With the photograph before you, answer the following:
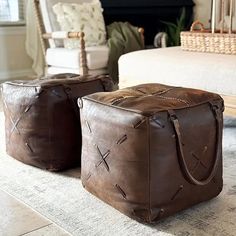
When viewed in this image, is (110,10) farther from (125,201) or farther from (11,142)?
(125,201)

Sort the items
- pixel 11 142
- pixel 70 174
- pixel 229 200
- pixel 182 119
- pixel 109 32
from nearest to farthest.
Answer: pixel 182 119 → pixel 229 200 → pixel 70 174 → pixel 11 142 → pixel 109 32

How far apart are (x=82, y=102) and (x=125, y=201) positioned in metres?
0.44

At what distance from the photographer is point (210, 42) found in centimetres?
269

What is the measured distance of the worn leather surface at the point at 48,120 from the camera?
182cm

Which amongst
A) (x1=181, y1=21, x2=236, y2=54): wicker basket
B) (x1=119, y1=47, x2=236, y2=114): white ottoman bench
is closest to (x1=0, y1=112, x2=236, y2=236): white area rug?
(x1=119, y1=47, x2=236, y2=114): white ottoman bench

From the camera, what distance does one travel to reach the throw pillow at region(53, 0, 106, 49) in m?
3.52

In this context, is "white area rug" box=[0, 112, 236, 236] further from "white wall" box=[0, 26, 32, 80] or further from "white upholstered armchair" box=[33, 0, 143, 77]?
"white wall" box=[0, 26, 32, 80]

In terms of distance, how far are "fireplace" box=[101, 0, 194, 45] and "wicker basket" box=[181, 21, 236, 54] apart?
175 centimetres

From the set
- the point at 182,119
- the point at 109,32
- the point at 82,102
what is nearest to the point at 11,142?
the point at 82,102

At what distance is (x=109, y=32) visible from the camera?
3.99 meters

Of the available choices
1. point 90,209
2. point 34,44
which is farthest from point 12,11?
point 90,209

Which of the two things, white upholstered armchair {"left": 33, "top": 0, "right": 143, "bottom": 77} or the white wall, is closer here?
white upholstered armchair {"left": 33, "top": 0, "right": 143, "bottom": 77}

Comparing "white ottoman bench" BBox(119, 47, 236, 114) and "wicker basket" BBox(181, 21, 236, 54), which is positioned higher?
"wicker basket" BBox(181, 21, 236, 54)

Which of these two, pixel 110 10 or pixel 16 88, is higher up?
pixel 110 10
